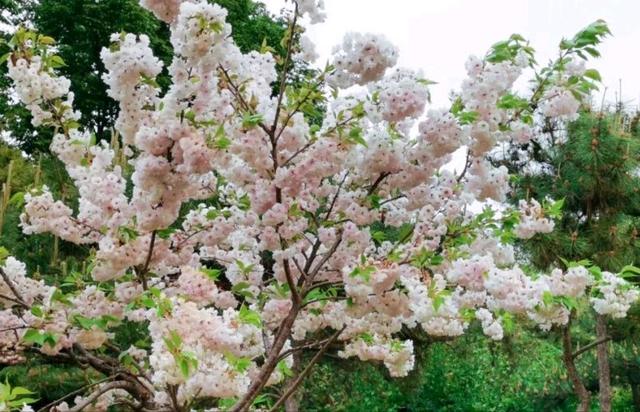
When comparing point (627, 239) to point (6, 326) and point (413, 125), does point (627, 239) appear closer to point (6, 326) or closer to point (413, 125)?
point (413, 125)

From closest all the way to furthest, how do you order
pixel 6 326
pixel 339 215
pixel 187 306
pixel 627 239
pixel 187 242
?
pixel 187 306, pixel 6 326, pixel 339 215, pixel 187 242, pixel 627 239

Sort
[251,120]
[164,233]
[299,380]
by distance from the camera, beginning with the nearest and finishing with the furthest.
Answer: [251,120], [164,233], [299,380]

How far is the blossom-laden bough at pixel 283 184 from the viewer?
8.94ft

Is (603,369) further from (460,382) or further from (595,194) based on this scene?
(460,382)

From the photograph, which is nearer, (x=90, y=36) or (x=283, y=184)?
(x=283, y=184)

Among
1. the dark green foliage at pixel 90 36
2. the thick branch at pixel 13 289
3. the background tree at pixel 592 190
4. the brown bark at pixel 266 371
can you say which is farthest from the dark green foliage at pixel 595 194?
the dark green foliage at pixel 90 36

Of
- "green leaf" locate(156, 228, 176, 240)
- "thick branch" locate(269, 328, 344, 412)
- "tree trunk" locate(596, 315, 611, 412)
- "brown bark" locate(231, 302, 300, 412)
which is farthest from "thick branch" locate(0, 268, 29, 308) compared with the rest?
"tree trunk" locate(596, 315, 611, 412)

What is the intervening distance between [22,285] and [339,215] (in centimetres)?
129

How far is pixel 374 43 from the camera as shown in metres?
2.87

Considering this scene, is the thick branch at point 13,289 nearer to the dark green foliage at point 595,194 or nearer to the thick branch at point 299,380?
the thick branch at point 299,380

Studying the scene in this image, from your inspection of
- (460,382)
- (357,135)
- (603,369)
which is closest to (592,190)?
(603,369)

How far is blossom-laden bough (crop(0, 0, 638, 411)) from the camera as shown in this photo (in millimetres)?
2725

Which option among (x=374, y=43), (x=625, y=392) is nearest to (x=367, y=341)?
(x=374, y=43)

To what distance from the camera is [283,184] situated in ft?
9.45
